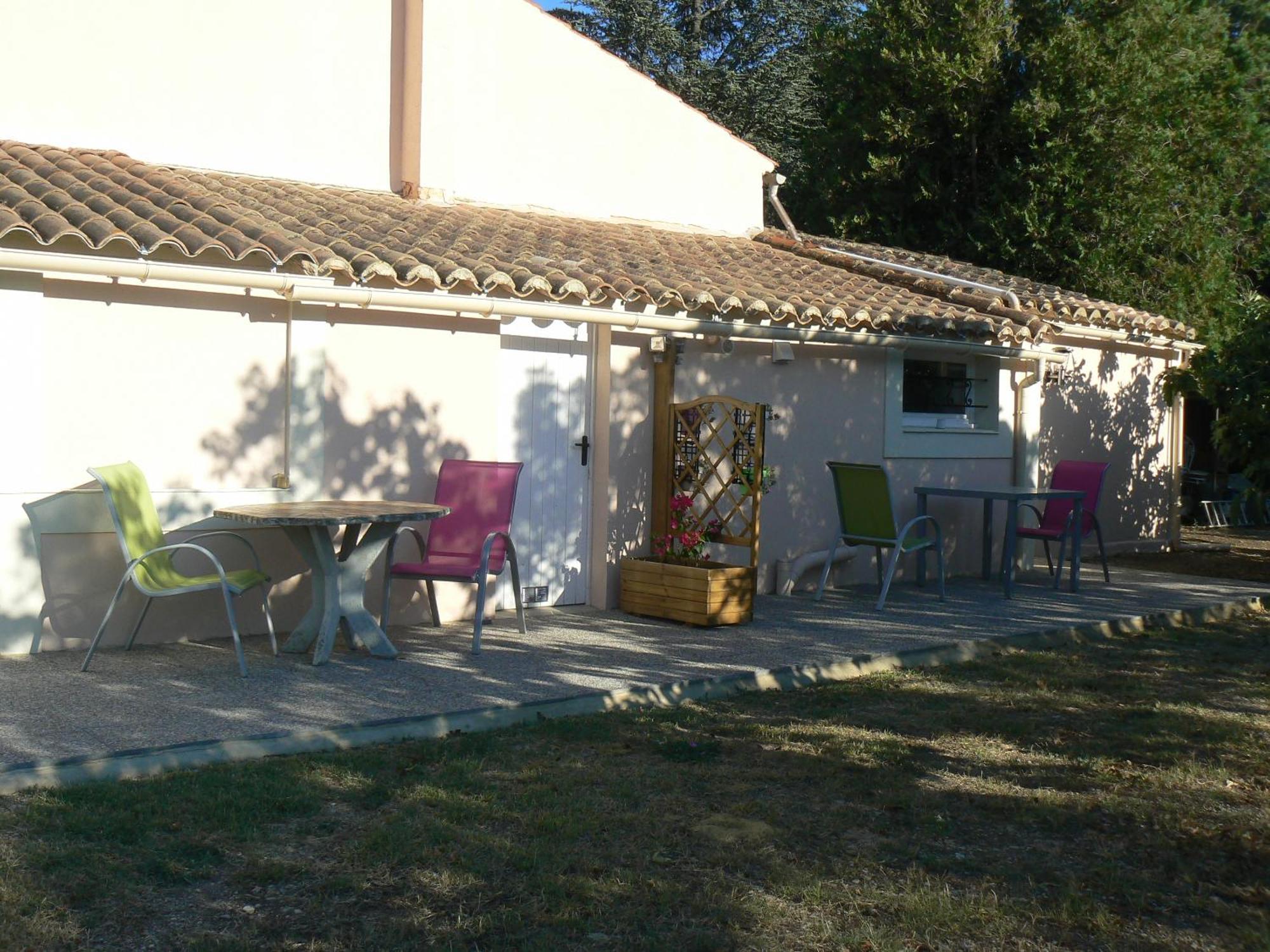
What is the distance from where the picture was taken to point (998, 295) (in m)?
12.9

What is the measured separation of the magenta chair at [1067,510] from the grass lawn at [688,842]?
4.96 metres

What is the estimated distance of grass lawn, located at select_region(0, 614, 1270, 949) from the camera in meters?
4.00

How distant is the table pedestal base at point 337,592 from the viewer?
746 cm

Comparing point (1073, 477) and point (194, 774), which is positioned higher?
point (1073, 477)

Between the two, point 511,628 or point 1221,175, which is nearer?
point 511,628

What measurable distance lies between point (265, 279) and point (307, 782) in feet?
12.4

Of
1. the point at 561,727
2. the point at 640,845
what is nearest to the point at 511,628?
the point at 561,727

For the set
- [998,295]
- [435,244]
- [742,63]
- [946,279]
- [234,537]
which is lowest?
[234,537]

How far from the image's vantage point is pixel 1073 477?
1235 cm

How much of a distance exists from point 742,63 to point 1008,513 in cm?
2328

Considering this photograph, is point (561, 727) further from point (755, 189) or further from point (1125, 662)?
point (755, 189)

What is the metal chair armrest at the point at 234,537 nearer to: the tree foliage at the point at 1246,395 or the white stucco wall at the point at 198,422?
the white stucco wall at the point at 198,422

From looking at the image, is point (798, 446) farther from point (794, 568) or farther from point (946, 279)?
point (946, 279)

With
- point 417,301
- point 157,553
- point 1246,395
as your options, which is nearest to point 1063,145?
point 1246,395
